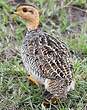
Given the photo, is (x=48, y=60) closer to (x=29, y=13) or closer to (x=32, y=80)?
(x=32, y=80)

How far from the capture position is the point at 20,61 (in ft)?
17.2

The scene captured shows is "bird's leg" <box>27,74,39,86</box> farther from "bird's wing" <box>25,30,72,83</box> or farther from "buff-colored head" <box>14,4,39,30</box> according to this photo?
"buff-colored head" <box>14,4,39,30</box>

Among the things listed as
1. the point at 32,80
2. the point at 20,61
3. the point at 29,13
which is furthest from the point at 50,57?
the point at 20,61

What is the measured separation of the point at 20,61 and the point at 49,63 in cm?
95

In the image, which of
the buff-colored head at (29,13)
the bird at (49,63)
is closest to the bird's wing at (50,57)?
the bird at (49,63)

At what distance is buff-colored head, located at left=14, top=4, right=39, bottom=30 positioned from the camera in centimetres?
495

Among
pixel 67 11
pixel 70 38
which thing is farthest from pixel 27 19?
pixel 67 11

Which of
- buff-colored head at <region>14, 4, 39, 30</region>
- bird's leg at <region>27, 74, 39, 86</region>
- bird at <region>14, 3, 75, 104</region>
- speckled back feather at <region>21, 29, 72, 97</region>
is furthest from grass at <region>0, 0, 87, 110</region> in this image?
buff-colored head at <region>14, 4, 39, 30</region>

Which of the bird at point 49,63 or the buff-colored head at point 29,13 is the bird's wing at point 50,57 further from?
the buff-colored head at point 29,13

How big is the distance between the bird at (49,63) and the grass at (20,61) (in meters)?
0.15

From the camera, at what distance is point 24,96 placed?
458 cm

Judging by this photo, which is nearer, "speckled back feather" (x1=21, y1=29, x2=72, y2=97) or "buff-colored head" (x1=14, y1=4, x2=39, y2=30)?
"speckled back feather" (x1=21, y1=29, x2=72, y2=97)

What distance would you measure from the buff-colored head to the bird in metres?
0.02

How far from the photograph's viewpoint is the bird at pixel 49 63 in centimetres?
423
